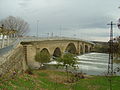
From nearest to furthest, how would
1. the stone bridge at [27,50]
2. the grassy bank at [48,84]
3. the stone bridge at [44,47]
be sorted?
1. the grassy bank at [48,84]
2. the stone bridge at [27,50]
3. the stone bridge at [44,47]

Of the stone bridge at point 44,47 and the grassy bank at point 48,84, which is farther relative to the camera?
the stone bridge at point 44,47

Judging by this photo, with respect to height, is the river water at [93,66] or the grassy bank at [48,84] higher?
the grassy bank at [48,84]

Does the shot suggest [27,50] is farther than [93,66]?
No

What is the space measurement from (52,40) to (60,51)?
881cm

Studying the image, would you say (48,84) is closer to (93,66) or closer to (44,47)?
(93,66)

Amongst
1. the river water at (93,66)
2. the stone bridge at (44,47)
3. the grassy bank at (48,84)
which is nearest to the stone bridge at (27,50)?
the stone bridge at (44,47)

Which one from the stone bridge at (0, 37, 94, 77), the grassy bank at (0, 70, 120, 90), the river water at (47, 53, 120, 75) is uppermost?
the stone bridge at (0, 37, 94, 77)

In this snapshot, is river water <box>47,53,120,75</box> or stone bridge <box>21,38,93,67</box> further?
river water <box>47,53,120,75</box>

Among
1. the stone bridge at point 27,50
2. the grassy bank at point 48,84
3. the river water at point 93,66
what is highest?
the stone bridge at point 27,50

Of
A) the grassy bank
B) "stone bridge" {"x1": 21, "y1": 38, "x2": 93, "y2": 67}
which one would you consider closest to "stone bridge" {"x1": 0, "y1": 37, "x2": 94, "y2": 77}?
"stone bridge" {"x1": 21, "y1": 38, "x2": 93, "y2": 67}

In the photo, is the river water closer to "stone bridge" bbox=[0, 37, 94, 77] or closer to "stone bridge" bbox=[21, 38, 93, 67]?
"stone bridge" bbox=[21, 38, 93, 67]

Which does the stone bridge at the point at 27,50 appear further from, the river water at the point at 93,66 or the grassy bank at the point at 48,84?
the river water at the point at 93,66

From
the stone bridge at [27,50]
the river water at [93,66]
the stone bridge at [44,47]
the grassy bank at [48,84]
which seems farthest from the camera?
the river water at [93,66]

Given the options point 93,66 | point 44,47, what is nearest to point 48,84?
point 93,66
